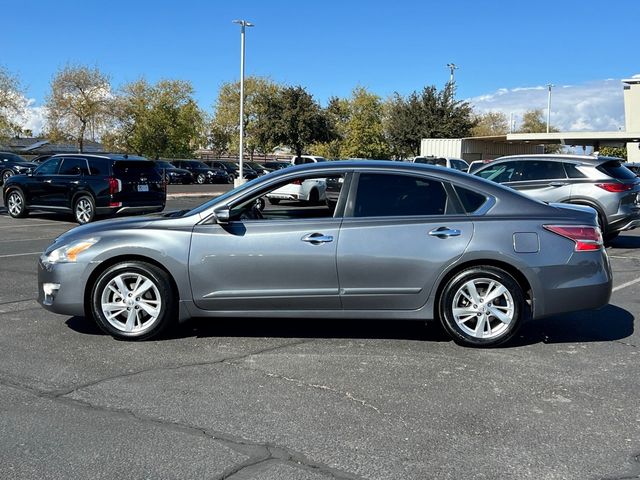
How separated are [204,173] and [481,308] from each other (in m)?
42.6

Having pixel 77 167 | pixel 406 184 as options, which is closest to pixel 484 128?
pixel 77 167

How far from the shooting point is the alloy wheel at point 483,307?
5578mm

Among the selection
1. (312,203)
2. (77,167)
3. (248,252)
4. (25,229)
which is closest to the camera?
(248,252)

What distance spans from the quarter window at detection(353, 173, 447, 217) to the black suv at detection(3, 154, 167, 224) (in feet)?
35.9

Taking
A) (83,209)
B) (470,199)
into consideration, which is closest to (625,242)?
(470,199)

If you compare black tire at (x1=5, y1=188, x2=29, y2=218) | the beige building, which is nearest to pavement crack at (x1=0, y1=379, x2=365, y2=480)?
black tire at (x1=5, y1=188, x2=29, y2=218)

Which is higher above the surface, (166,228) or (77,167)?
(77,167)

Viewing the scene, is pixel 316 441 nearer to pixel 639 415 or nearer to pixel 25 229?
pixel 639 415

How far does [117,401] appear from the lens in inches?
173

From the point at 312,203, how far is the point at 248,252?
0.78 metres

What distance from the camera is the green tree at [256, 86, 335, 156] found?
44.5 meters

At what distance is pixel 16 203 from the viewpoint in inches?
675

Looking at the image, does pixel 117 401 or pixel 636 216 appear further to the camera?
pixel 636 216

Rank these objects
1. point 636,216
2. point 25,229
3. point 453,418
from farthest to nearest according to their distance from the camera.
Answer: point 25,229, point 636,216, point 453,418
